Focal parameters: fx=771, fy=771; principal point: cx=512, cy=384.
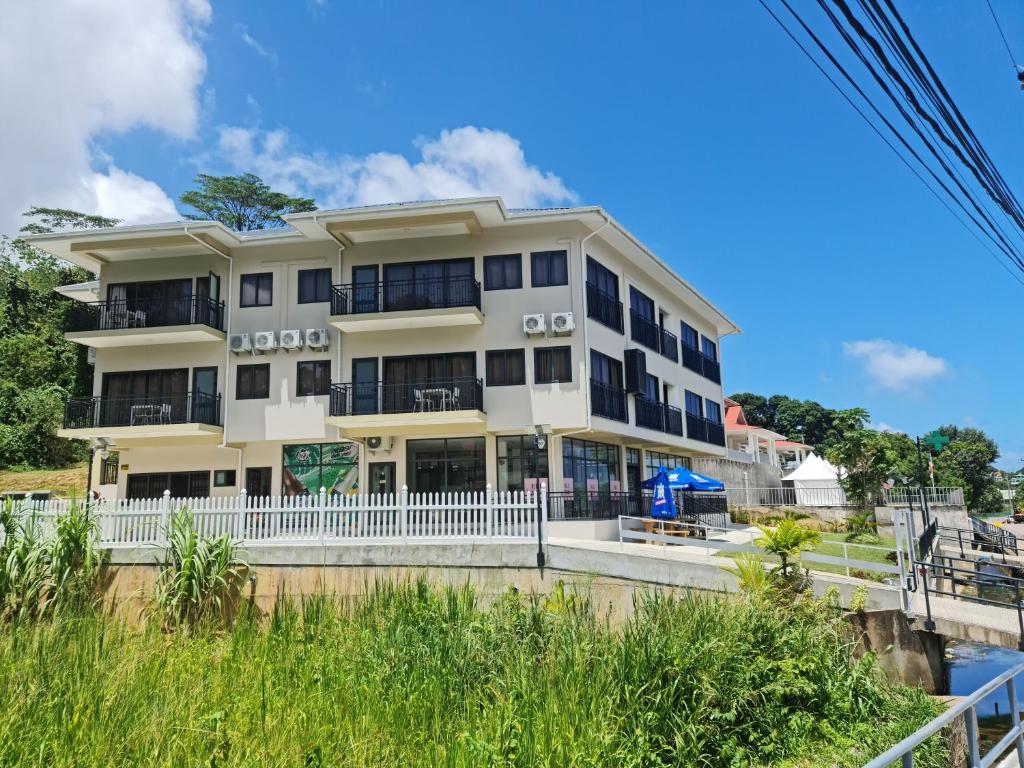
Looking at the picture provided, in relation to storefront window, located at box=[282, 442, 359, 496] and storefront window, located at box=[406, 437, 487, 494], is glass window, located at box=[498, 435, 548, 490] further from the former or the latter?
storefront window, located at box=[282, 442, 359, 496]

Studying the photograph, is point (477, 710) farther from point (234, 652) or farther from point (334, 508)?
point (334, 508)

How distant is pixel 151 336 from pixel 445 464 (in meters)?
10.6

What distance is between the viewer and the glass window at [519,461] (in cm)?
2369

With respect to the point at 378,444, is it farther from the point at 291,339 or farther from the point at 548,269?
the point at 548,269

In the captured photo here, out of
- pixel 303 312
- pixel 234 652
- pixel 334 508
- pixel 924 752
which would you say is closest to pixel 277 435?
pixel 303 312

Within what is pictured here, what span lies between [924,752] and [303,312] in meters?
21.3

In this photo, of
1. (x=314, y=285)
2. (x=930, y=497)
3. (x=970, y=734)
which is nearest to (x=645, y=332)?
(x=314, y=285)

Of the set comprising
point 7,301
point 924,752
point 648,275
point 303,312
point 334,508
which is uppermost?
point 7,301

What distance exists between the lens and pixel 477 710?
25.3ft

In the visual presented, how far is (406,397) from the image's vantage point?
2386 centimetres

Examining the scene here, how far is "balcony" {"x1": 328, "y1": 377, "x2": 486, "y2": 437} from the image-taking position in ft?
75.8

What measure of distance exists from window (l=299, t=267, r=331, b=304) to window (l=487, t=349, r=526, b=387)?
6.05 m

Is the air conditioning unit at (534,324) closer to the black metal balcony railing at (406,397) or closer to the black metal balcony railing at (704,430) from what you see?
the black metal balcony railing at (406,397)

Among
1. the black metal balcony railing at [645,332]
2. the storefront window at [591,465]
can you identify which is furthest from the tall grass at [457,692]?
the black metal balcony railing at [645,332]
